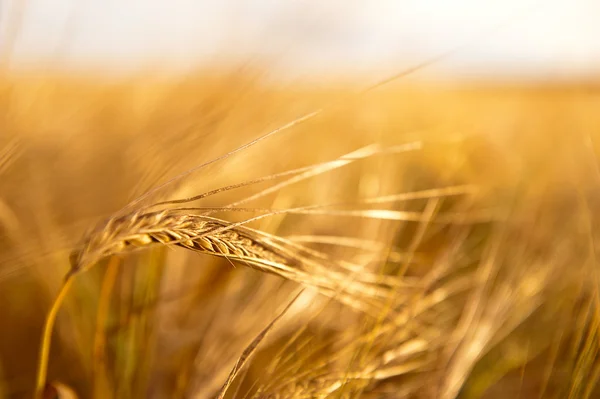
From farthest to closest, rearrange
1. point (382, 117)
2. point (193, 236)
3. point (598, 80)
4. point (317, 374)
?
1. point (382, 117)
2. point (598, 80)
3. point (317, 374)
4. point (193, 236)

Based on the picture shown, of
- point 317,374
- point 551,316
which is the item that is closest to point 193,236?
point 317,374

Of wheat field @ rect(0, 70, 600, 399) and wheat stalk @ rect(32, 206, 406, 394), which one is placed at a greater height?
wheat stalk @ rect(32, 206, 406, 394)

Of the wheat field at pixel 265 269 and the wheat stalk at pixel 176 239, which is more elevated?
the wheat stalk at pixel 176 239

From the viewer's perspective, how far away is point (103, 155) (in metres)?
1.15

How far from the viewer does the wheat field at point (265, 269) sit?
18.8 inches

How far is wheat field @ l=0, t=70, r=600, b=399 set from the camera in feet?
1.57

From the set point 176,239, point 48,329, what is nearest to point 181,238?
point 176,239

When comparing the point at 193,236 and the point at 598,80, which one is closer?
the point at 193,236

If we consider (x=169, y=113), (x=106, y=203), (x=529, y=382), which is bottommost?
(x=529, y=382)

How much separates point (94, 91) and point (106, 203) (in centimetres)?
34

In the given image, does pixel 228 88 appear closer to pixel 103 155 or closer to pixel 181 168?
pixel 181 168

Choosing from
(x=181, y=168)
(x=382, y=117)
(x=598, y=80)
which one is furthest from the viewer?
(x=382, y=117)

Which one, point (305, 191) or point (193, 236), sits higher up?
point (193, 236)

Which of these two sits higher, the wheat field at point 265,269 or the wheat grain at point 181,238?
the wheat grain at point 181,238
